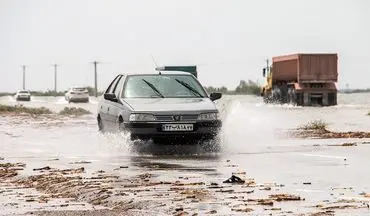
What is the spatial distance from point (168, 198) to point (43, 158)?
24.0 ft

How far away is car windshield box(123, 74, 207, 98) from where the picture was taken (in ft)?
56.3

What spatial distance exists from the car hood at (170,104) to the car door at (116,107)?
241mm

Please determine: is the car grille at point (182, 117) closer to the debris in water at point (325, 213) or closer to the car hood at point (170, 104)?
the car hood at point (170, 104)

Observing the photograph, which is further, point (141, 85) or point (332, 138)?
point (332, 138)

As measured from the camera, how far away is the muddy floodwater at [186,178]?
8312 millimetres

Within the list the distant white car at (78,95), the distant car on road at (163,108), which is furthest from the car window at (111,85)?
the distant white car at (78,95)

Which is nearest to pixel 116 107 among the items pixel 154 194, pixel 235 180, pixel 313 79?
pixel 235 180

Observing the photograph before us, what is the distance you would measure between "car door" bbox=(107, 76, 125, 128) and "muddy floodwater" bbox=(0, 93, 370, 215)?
329 millimetres

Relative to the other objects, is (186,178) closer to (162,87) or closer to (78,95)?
(162,87)

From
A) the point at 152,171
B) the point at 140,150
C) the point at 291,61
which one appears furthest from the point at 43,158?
the point at 291,61

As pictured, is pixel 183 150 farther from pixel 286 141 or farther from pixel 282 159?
pixel 286 141

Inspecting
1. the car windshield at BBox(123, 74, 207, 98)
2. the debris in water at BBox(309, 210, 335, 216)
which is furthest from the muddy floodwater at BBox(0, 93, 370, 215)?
the car windshield at BBox(123, 74, 207, 98)

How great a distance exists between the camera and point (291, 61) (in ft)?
179

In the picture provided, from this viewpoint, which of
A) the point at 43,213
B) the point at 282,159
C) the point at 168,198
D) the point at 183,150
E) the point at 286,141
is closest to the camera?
the point at 43,213
